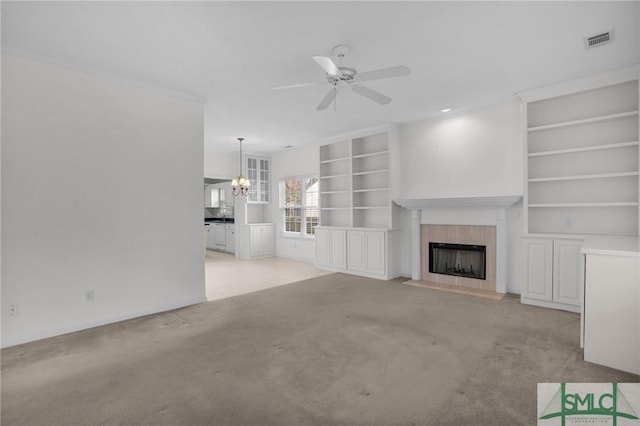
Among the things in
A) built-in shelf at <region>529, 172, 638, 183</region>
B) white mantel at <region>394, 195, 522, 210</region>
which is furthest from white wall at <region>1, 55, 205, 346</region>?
built-in shelf at <region>529, 172, 638, 183</region>

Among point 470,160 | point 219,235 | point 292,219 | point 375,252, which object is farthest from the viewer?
point 219,235

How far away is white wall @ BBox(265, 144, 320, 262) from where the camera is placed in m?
7.67

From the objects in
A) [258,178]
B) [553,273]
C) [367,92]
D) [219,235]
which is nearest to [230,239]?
[219,235]

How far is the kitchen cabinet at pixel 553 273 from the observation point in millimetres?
3770

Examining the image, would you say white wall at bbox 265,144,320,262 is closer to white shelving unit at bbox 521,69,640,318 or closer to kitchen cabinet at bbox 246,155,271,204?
kitchen cabinet at bbox 246,155,271,204

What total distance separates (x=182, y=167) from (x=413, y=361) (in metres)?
3.49

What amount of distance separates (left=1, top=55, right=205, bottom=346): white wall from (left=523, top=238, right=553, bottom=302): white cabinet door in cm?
432

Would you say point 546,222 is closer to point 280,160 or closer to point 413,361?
point 413,361

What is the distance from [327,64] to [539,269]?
363 cm

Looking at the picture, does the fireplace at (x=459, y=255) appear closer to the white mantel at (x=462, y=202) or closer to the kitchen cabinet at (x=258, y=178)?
the white mantel at (x=462, y=202)

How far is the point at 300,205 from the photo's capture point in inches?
319

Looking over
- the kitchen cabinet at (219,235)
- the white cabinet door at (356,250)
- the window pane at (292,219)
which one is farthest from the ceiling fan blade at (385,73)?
the kitchen cabinet at (219,235)

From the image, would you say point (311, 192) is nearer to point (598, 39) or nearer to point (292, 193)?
point (292, 193)

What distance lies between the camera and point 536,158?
4.36 m
